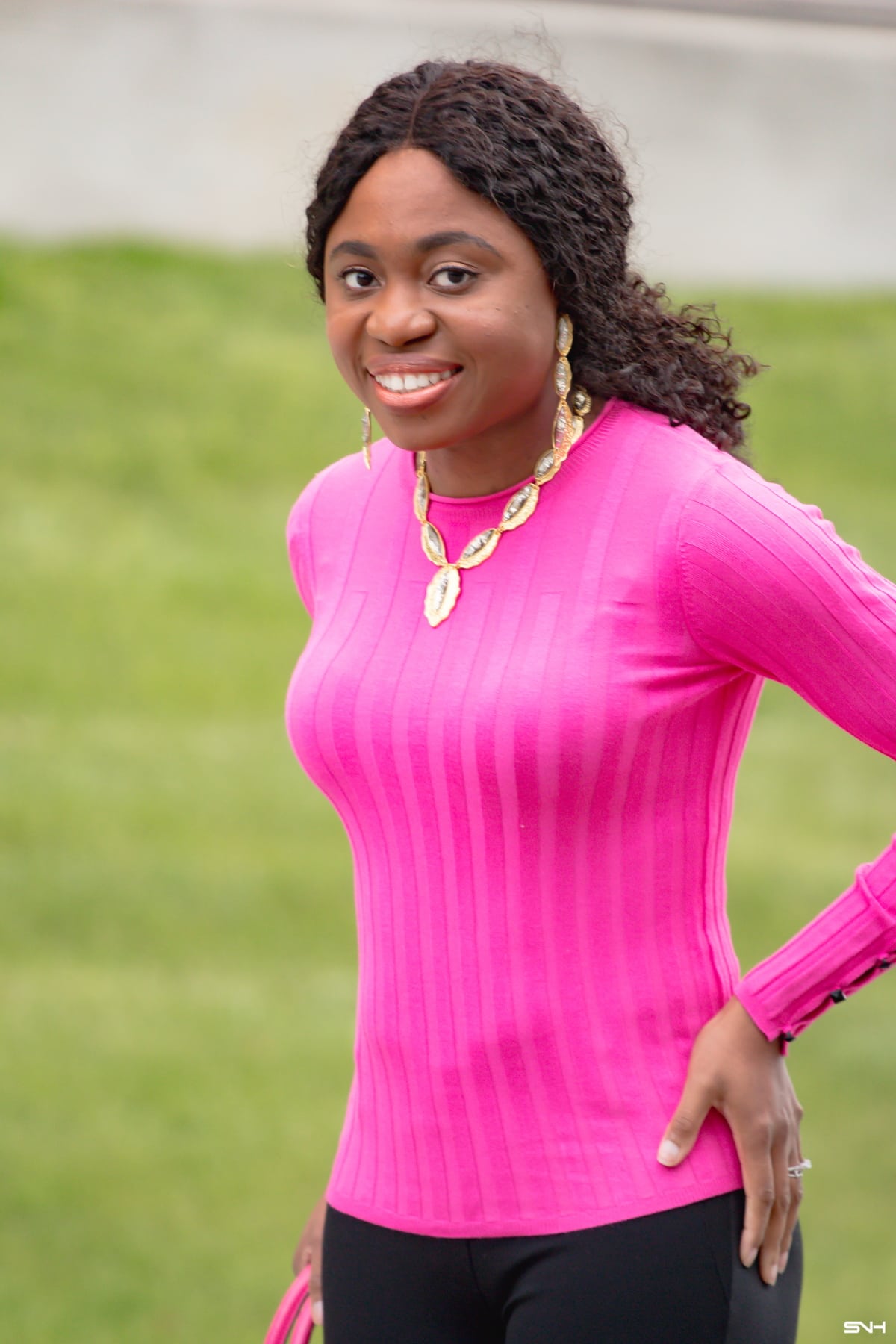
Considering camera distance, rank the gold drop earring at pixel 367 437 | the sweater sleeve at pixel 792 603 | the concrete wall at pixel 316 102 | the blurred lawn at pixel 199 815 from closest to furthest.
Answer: the sweater sleeve at pixel 792 603 → the gold drop earring at pixel 367 437 → the blurred lawn at pixel 199 815 → the concrete wall at pixel 316 102

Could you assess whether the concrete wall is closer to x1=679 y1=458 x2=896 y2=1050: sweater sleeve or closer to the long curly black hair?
the long curly black hair

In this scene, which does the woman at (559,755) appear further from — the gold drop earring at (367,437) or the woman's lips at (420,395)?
the gold drop earring at (367,437)

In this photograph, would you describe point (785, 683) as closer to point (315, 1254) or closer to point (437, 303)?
point (437, 303)

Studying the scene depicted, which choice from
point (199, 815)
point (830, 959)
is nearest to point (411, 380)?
point (830, 959)

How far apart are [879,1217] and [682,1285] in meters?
1.90

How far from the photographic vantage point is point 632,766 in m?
1.13

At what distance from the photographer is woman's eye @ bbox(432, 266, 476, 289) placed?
1.14m

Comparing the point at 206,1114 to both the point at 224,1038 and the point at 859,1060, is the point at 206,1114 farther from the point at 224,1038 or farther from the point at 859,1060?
the point at 859,1060

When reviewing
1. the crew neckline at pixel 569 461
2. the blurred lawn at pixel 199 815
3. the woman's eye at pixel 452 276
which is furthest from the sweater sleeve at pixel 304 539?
the blurred lawn at pixel 199 815

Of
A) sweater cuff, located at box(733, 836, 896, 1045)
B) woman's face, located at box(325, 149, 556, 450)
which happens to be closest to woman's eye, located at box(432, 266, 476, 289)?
woman's face, located at box(325, 149, 556, 450)

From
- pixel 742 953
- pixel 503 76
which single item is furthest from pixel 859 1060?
pixel 503 76

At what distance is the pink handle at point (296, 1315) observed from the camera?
1.41 metres

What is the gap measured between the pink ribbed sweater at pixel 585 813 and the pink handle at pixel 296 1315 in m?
0.23

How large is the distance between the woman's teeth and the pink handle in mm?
775
